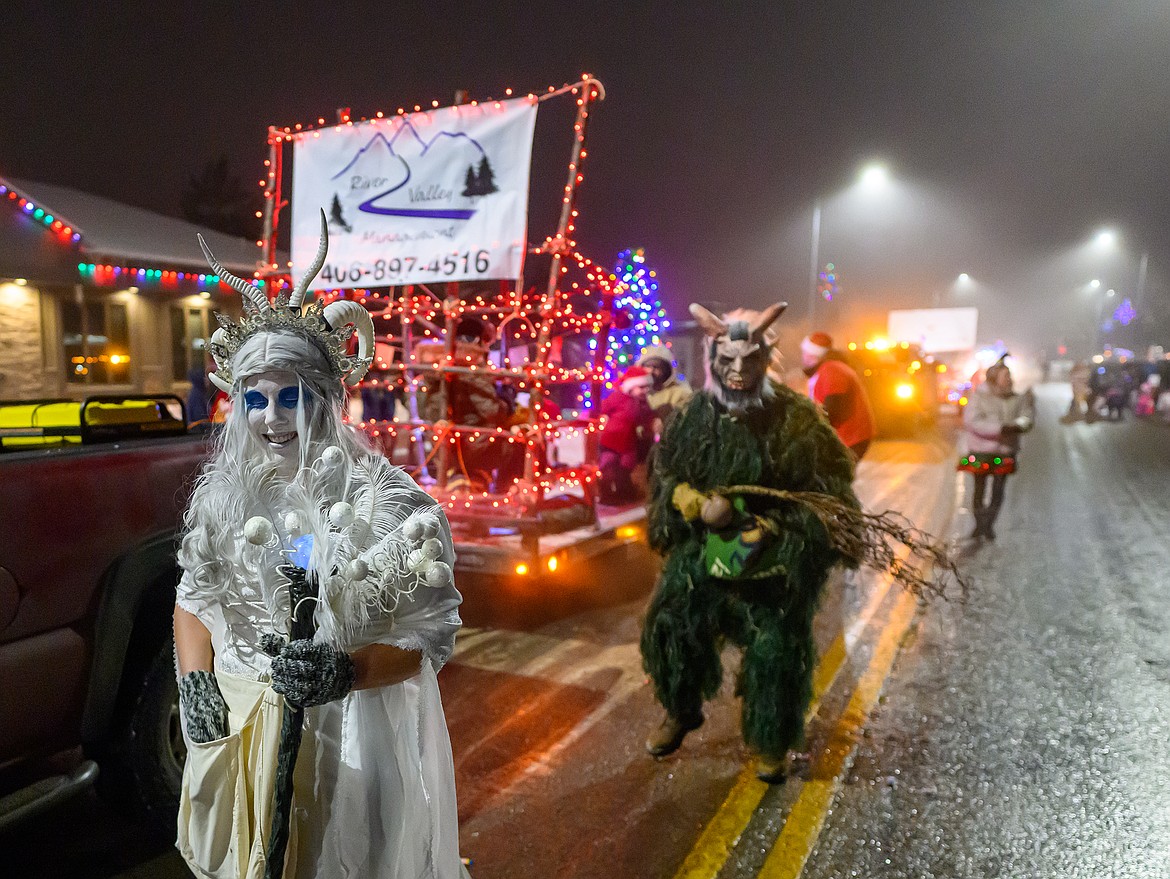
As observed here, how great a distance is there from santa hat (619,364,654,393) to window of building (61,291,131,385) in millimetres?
9113

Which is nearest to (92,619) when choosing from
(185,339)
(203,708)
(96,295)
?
(203,708)

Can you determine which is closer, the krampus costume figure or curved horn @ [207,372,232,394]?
curved horn @ [207,372,232,394]

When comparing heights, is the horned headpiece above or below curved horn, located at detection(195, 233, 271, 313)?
below

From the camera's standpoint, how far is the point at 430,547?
5.84ft

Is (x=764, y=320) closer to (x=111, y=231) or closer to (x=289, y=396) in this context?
(x=289, y=396)

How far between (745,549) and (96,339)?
41.5 ft

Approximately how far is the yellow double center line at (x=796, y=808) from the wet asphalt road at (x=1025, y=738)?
7cm

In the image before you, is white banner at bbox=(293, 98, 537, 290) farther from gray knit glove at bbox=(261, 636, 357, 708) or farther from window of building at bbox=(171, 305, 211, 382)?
window of building at bbox=(171, 305, 211, 382)

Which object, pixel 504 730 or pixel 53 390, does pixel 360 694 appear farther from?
pixel 53 390

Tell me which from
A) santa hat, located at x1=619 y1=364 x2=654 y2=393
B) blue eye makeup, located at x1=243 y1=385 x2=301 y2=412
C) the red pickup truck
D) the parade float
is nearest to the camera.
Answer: blue eye makeup, located at x1=243 y1=385 x2=301 y2=412

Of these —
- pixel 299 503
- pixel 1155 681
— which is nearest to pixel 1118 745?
pixel 1155 681

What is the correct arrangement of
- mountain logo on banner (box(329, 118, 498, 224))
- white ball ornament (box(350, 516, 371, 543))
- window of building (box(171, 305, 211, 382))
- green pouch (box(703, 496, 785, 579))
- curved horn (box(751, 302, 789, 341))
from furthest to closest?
window of building (box(171, 305, 211, 382)) < mountain logo on banner (box(329, 118, 498, 224)) < curved horn (box(751, 302, 789, 341)) < green pouch (box(703, 496, 785, 579)) < white ball ornament (box(350, 516, 371, 543))

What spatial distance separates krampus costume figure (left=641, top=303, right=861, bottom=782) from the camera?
3.56 meters

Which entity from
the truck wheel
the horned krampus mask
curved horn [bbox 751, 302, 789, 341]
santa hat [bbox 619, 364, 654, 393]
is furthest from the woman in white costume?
santa hat [bbox 619, 364, 654, 393]
